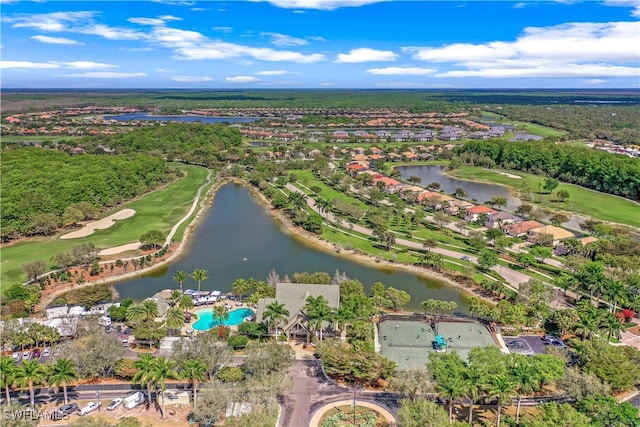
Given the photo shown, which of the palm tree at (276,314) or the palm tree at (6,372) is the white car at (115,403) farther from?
the palm tree at (276,314)

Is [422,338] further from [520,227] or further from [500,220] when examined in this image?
[500,220]

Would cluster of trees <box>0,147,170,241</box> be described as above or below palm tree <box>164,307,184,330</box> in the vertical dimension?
above

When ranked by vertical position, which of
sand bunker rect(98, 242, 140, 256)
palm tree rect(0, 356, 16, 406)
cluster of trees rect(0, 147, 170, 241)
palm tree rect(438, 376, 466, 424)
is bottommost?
sand bunker rect(98, 242, 140, 256)

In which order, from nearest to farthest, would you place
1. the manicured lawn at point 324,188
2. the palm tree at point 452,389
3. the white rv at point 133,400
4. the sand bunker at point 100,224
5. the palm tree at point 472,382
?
1. the palm tree at point 452,389
2. the palm tree at point 472,382
3. the white rv at point 133,400
4. the sand bunker at point 100,224
5. the manicured lawn at point 324,188

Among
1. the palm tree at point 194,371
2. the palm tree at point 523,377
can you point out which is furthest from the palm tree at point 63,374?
the palm tree at point 523,377

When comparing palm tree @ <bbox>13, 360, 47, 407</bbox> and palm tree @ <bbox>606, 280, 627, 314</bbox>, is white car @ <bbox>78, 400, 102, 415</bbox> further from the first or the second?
palm tree @ <bbox>606, 280, 627, 314</bbox>

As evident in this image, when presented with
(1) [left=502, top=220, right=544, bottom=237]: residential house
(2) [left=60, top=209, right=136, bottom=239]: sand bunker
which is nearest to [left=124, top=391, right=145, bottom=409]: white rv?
(2) [left=60, top=209, right=136, bottom=239]: sand bunker

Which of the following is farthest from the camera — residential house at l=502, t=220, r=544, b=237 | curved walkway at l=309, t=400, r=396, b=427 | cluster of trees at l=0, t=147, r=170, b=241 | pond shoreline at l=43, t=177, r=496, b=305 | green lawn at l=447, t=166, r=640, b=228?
green lawn at l=447, t=166, r=640, b=228
